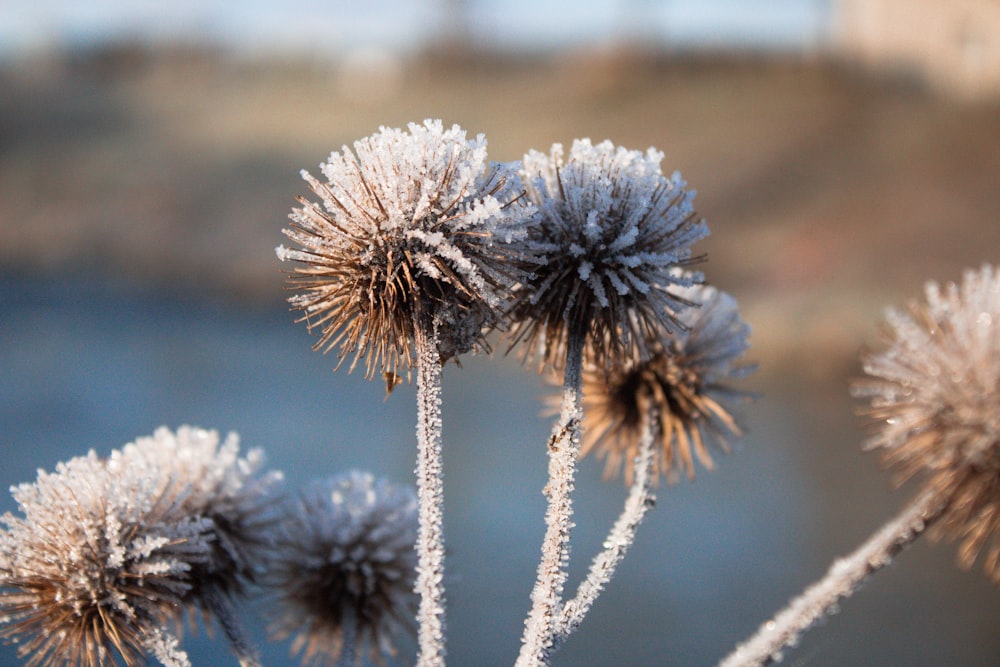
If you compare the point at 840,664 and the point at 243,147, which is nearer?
the point at 840,664

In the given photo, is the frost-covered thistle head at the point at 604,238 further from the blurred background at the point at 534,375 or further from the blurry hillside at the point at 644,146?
the blurry hillside at the point at 644,146

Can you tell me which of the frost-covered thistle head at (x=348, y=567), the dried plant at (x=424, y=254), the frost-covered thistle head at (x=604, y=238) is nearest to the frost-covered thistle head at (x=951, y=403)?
the frost-covered thistle head at (x=604, y=238)

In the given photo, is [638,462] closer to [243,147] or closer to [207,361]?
[207,361]

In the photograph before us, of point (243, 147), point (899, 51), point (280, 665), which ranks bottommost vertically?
point (280, 665)

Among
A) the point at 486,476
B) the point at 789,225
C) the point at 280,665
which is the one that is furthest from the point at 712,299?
the point at 789,225

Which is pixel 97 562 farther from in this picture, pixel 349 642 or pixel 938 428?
pixel 938 428

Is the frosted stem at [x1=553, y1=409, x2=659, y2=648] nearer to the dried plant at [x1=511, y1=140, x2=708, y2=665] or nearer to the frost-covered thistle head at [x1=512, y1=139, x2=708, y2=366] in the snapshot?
the dried plant at [x1=511, y1=140, x2=708, y2=665]
